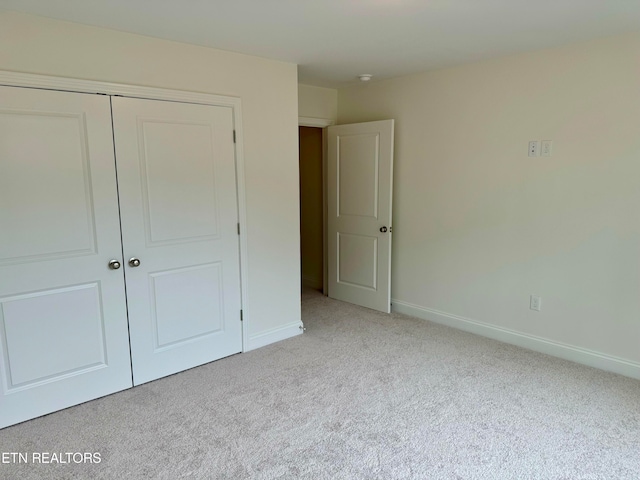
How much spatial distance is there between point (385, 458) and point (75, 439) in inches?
67.0

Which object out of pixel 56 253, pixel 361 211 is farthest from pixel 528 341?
pixel 56 253

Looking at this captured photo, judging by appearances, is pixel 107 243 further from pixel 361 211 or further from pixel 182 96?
pixel 361 211

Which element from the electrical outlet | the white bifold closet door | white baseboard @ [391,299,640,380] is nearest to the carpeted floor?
white baseboard @ [391,299,640,380]

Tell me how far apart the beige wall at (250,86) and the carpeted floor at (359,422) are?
2.02 ft

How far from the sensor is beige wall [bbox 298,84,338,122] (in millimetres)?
4438

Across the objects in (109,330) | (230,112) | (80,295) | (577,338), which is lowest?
(577,338)

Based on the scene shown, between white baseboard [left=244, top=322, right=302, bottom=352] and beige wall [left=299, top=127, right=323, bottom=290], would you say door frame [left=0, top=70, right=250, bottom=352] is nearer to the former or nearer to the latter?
white baseboard [left=244, top=322, right=302, bottom=352]

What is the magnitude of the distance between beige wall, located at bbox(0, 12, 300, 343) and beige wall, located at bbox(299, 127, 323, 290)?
5.09 feet

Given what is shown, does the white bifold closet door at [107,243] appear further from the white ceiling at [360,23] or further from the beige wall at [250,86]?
the white ceiling at [360,23]

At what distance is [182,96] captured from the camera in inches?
116

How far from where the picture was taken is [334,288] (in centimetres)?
500

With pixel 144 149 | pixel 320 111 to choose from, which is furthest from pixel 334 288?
pixel 144 149

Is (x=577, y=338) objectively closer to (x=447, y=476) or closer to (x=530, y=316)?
(x=530, y=316)

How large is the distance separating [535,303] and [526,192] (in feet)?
2.97
